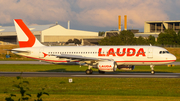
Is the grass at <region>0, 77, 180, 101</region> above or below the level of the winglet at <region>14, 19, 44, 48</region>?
below

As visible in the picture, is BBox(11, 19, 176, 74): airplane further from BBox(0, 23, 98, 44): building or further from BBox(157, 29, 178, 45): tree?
BBox(0, 23, 98, 44): building

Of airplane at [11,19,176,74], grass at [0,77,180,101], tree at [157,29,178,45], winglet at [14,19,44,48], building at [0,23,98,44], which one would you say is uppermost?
building at [0,23,98,44]

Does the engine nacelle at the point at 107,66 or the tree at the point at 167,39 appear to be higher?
the tree at the point at 167,39

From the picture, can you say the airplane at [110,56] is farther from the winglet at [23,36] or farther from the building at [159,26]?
the building at [159,26]

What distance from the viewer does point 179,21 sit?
16288cm

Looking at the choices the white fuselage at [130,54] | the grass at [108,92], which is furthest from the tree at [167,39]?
the grass at [108,92]

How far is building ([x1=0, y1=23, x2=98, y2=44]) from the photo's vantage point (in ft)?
479

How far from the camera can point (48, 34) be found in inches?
5842

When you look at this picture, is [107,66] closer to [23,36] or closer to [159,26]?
[23,36]

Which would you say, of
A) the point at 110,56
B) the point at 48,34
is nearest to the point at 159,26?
the point at 48,34

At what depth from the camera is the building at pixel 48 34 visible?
14612 centimetres

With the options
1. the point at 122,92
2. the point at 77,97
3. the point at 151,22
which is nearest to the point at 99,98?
the point at 77,97

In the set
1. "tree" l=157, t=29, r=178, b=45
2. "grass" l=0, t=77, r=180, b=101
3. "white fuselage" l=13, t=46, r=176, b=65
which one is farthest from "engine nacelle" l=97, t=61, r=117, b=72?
"tree" l=157, t=29, r=178, b=45

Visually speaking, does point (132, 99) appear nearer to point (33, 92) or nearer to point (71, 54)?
point (33, 92)
